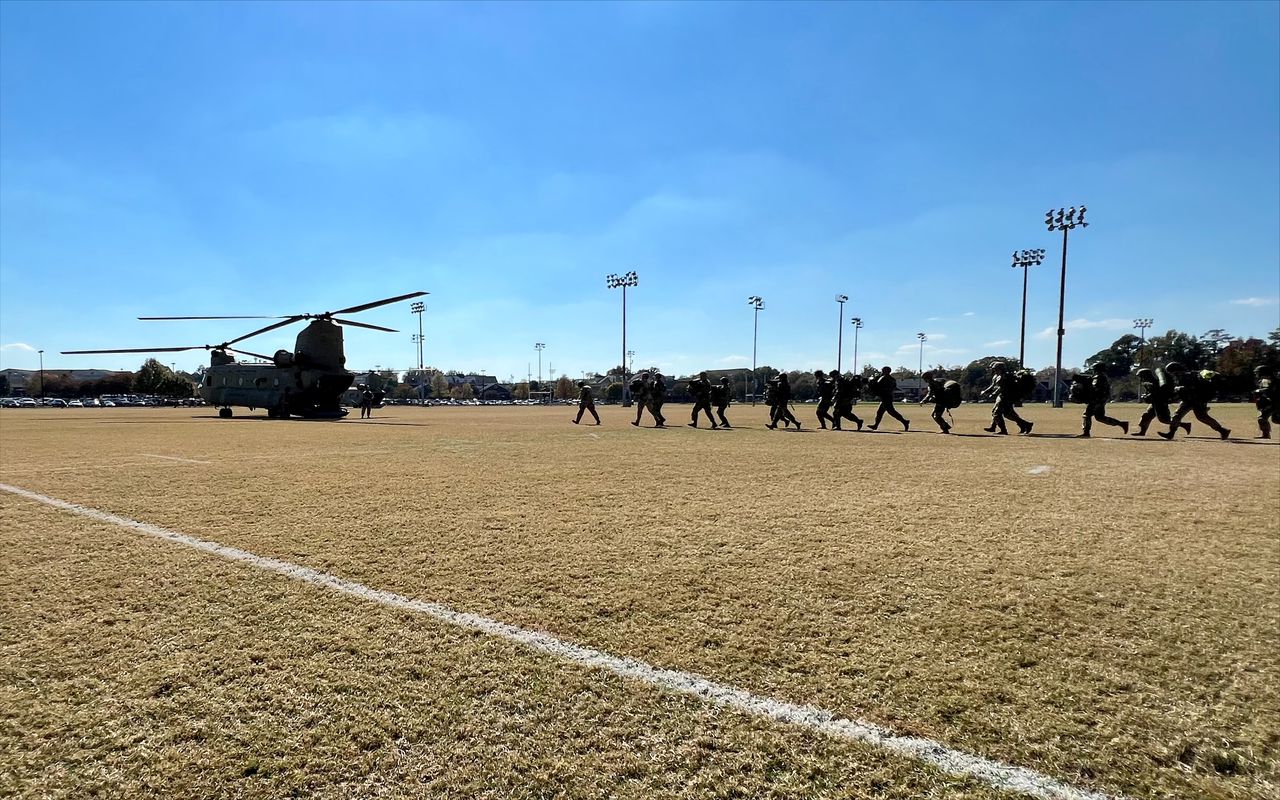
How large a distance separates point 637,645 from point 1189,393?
20.1 m

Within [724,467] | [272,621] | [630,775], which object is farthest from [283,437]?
[630,775]

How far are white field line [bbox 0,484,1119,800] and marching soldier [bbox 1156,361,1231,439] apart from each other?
18.8m

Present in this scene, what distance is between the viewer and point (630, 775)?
2150 mm

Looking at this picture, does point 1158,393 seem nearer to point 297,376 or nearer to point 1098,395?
point 1098,395

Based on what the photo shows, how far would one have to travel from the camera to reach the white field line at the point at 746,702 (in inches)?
83.0

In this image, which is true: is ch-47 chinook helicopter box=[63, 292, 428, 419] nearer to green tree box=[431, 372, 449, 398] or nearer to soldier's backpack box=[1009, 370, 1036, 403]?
soldier's backpack box=[1009, 370, 1036, 403]

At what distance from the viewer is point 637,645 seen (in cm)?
316

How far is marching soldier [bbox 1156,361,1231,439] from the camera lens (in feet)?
53.0

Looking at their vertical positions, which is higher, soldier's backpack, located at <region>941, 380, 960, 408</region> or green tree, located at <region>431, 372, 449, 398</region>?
soldier's backpack, located at <region>941, 380, 960, 408</region>

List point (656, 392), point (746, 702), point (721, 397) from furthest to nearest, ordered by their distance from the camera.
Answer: point (721, 397) → point (656, 392) → point (746, 702)

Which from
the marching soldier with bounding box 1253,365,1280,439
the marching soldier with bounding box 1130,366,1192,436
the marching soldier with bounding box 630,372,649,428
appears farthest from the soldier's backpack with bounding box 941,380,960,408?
the marching soldier with bounding box 630,372,649,428

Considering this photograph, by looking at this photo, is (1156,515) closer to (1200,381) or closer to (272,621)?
(272,621)

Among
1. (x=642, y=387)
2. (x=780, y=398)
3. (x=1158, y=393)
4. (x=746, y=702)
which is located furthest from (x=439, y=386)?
(x=746, y=702)

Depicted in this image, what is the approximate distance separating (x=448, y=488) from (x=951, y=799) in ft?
23.5
